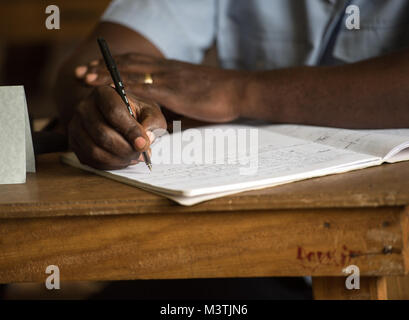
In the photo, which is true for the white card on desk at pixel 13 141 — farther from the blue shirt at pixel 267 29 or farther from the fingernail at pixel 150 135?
the blue shirt at pixel 267 29

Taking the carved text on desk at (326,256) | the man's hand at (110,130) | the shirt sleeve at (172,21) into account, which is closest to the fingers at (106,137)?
the man's hand at (110,130)

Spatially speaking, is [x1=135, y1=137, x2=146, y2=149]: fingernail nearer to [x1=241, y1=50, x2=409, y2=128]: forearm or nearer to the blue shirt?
[x1=241, y1=50, x2=409, y2=128]: forearm

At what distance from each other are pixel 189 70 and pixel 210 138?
6.0 inches

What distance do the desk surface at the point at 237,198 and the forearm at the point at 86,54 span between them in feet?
1.38

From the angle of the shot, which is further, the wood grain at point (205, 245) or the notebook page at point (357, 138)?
the notebook page at point (357, 138)

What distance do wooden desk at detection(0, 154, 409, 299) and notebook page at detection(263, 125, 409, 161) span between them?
63 millimetres

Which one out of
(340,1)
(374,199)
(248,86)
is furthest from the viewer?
(340,1)

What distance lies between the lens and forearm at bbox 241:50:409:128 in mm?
812

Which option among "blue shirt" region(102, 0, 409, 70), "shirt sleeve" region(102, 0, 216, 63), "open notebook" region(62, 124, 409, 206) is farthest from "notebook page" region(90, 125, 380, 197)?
"shirt sleeve" region(102, 0, 216, 63)

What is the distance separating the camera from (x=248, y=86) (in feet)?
2.92

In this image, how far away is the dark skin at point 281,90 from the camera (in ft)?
2.67

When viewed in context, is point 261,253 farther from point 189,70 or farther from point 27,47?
point 27,47

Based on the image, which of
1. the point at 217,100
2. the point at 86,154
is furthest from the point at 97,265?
the point at 217,100
